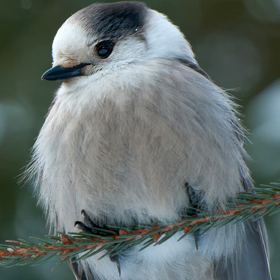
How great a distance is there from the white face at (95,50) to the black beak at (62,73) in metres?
0.02

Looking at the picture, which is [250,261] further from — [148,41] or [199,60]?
[199,60]

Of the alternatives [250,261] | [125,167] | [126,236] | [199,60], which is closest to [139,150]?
[125,167]

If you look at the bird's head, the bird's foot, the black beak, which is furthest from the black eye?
the bird's foot

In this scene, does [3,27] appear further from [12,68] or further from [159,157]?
[159,157]

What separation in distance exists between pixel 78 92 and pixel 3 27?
74.5 inches

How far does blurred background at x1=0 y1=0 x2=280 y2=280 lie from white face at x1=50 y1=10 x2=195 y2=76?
0.80 m

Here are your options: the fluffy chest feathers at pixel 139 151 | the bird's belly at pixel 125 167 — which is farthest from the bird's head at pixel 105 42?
the bird's belly at pixel 125 167

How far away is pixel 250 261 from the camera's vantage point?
10.9 feet

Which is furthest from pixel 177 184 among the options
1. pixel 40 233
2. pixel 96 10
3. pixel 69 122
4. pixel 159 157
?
pixel 40 233

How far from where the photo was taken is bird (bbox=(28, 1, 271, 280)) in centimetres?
283

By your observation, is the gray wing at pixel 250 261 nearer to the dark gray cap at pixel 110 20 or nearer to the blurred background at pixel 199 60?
the blurred background at pixel 199 60

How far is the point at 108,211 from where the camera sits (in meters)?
2.92

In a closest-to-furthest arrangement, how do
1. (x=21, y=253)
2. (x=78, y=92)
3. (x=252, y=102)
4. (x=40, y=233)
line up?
1. (x=21, y=253)
2. (x=78, y=92)
3. (x=40, y=233)
4. (x=252, y=102)

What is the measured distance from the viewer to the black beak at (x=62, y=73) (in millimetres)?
3051
